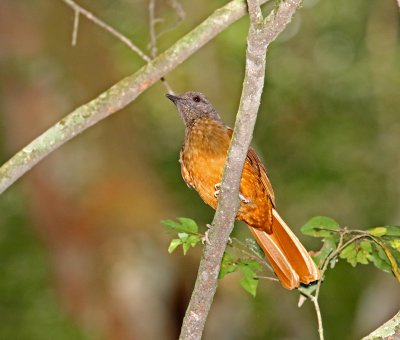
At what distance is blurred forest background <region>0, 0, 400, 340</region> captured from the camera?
658 cm

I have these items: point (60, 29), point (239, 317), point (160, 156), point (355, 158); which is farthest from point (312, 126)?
point (60, 29)

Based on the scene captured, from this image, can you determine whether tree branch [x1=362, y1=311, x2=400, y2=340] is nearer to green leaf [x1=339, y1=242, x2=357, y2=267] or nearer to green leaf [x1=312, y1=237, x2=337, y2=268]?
green leaf [x1=339, y1=242, x2=357, y2=267]

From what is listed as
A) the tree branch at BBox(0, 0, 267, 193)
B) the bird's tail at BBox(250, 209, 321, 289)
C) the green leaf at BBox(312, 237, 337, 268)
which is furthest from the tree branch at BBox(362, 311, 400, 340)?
the tree branch at BBox(0, 0, 267, 193)

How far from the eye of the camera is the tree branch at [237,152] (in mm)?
2713

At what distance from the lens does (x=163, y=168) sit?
9188mm

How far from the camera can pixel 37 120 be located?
22.5 ft

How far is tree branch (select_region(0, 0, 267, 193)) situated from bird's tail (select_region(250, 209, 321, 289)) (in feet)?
3.16

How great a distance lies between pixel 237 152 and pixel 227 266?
2.23 ft

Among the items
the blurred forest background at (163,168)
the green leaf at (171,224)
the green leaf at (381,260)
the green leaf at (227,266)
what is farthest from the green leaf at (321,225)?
the blurred forest background at (163,168)

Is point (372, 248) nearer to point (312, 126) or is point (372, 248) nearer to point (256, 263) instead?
point (256, 263)

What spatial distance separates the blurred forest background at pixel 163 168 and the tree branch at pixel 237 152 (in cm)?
325

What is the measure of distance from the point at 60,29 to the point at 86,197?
1533 millimetres

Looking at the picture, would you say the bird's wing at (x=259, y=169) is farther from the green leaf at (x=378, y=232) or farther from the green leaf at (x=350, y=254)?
the green leaf at (x=378, y=232)

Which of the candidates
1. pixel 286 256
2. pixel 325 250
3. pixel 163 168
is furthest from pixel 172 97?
pixel 163 168
